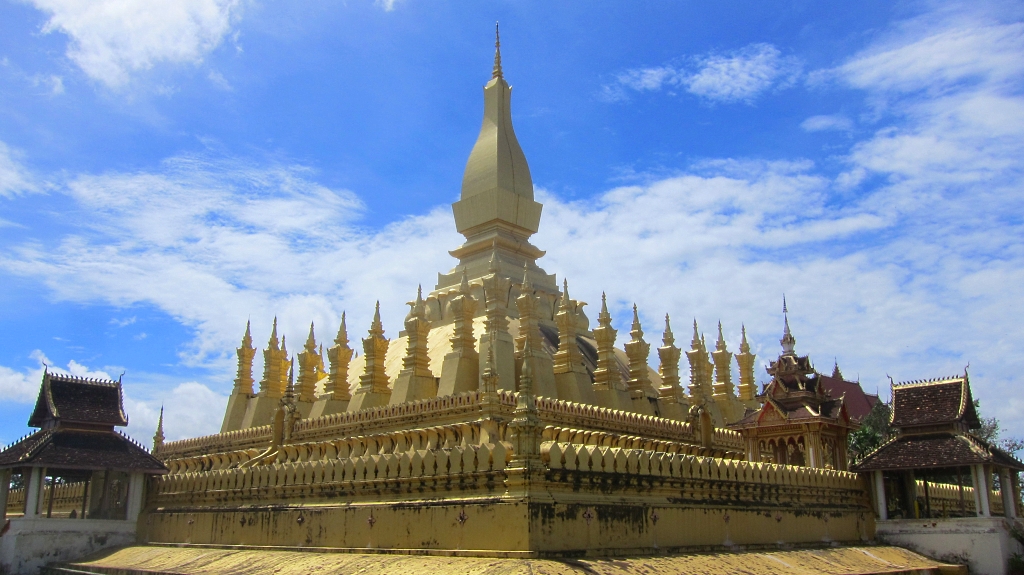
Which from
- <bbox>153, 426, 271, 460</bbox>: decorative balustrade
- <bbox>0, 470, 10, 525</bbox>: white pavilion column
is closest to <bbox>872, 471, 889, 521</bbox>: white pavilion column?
<bbox>153, 426, 271, 460</bbox>: decorative balustrade

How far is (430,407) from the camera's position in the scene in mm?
23969

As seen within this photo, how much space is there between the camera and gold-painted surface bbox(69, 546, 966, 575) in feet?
47.6

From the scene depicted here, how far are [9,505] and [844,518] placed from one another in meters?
25.9

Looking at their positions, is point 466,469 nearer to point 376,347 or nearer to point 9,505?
point 376,347

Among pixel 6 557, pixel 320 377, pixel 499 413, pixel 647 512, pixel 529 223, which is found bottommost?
pixel 6 557

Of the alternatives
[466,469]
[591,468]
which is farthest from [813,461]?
[466,469]

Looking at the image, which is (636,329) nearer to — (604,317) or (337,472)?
(604,317)

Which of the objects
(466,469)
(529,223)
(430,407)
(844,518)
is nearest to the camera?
(466,469)

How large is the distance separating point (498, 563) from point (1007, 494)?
1563 centimetres

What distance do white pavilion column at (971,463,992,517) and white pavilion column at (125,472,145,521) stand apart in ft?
72.9

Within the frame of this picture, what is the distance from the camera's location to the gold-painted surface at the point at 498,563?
14508 millimetres

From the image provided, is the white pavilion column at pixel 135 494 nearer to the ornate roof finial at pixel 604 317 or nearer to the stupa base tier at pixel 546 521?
the stupa base tier at pixel 546 521

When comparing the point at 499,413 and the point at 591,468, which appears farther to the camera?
the point at 499,413

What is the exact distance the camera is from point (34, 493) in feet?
77.0
